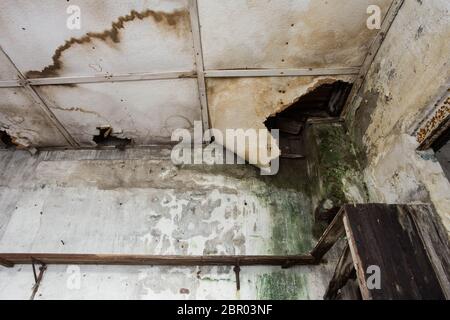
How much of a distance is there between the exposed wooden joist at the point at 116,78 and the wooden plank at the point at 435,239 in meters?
1.93

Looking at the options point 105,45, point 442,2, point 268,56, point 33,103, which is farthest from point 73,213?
point 442,2

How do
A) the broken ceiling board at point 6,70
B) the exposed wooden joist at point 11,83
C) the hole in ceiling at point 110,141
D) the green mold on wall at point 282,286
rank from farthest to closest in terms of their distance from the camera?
the hole in ceiling at point 110,141, the exposed wooden joist at point 11,83, the broken ceiling board at point 6,70, the green mold on wall at point 282,286

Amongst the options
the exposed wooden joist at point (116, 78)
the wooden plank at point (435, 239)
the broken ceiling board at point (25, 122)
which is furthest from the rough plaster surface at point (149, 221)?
the wooden plank at point (435, 239)

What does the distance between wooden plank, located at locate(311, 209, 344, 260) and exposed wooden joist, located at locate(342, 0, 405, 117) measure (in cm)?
129

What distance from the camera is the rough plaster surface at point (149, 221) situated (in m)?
2.51

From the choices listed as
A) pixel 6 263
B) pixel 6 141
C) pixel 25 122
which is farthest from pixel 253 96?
pixel 6 141

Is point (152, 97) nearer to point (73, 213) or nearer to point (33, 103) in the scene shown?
point (33, 103)

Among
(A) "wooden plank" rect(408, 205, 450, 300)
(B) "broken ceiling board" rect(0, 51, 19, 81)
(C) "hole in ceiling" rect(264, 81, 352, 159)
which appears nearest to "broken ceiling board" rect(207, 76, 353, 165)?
(C) "hole in ceiling" rect(264, 81, 352, 159)

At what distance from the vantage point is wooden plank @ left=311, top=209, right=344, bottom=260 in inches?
75.7

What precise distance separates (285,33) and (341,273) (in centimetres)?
178

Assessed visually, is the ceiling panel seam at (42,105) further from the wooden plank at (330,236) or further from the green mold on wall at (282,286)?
the wooden plank at (330,236)

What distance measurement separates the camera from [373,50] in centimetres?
244

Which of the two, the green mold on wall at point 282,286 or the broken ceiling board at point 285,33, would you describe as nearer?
→ the broken ceiling board at point 285,33

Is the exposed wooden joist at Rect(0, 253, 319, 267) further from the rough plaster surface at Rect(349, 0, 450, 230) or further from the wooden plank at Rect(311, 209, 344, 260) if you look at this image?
the rough plaster surface at Rect(349, 0, 450, 230)
